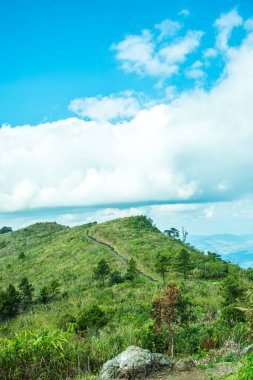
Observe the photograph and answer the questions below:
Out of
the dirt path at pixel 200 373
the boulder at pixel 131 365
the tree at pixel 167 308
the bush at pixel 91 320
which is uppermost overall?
the tree at pixel 167 308

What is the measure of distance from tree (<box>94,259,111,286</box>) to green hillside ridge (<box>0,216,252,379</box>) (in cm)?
78

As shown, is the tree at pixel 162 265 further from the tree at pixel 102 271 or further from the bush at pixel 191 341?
the bush at pixel 191 341

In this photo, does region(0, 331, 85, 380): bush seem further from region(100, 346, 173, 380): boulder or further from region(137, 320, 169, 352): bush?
region(137, 320, 169, 352): bush

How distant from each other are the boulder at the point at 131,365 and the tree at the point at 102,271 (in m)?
33.9

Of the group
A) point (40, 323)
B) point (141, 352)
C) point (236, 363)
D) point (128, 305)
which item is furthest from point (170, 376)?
point (40, 323)

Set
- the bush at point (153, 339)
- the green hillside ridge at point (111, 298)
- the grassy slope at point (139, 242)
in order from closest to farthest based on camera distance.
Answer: the green hillside ridge at point (111, 298), the bush at point (153, 339), the grassy slope at point (139, 242)

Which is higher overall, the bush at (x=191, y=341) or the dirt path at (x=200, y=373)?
the dirt path at (x=200, y=373)

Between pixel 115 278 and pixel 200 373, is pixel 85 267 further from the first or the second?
pixel 200 373

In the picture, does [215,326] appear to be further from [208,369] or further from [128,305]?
[128,305]

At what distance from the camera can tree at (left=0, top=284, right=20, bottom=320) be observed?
4041 centimetres

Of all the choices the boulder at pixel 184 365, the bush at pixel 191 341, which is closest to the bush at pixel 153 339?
the bush at pixel 191 341

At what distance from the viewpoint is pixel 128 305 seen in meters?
31.6

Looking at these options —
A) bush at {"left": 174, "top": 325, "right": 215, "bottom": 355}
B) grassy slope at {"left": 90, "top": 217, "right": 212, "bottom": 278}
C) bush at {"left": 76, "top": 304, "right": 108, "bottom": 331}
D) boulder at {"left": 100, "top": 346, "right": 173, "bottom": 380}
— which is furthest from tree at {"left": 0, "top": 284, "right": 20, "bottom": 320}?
boulder at {"left": 100, "top": 346, "right": 173, "bottom": 380}

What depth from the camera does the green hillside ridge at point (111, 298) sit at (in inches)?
549
